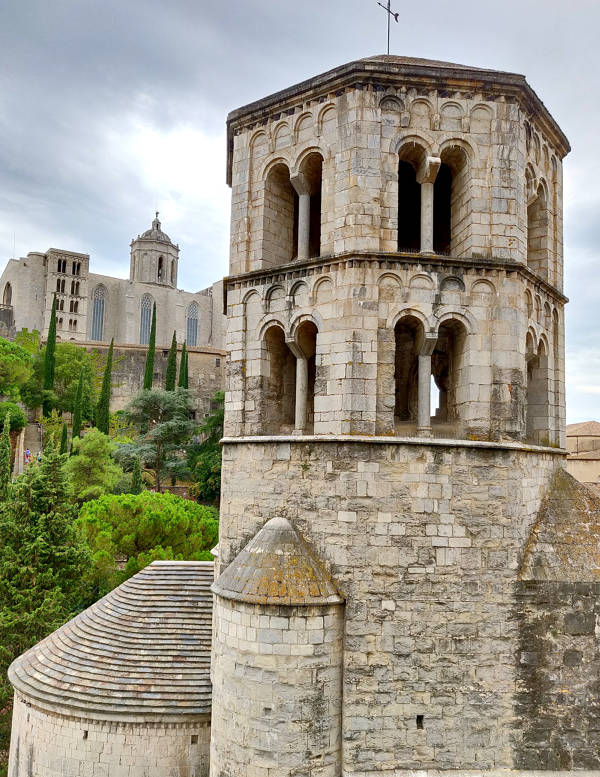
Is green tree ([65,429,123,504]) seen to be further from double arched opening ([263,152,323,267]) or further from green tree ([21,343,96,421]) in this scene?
double arched opening ([263,152,323,267])

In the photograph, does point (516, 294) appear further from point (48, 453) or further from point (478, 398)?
point (48, 453)

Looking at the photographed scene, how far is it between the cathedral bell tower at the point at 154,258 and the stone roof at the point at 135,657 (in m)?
83.7

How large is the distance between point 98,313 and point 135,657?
74258 millimetres

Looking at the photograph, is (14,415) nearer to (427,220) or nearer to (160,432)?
(160,432)

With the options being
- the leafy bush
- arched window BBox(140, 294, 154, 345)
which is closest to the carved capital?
the leafy bush

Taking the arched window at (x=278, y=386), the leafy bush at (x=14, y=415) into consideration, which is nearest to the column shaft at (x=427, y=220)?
the arched window at (x=278, y=386)

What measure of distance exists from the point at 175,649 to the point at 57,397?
143 feet

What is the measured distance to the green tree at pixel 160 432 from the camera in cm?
3691

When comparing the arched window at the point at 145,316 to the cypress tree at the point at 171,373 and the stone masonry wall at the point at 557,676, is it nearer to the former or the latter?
the cypress tree at the point at 171,373

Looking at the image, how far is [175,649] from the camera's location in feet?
32.6

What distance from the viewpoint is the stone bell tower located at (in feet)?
26.1

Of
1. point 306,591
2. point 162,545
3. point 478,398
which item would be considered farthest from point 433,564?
point 162,545

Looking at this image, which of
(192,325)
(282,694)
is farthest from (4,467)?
(192,325)

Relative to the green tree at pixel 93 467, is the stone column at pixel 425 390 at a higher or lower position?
higher
